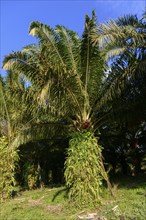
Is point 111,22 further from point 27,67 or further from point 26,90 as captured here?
point 26,90

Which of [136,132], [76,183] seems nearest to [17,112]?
[76,183]

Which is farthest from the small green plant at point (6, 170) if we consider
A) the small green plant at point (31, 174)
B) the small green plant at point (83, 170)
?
the small green plant at point (31, 174)

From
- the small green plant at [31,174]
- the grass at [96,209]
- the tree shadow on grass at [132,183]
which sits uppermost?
the small green plant at [31,174]

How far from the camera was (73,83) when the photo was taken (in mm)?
10328

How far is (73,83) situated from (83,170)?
2976 millimetres

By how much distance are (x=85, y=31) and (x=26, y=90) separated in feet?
10.6

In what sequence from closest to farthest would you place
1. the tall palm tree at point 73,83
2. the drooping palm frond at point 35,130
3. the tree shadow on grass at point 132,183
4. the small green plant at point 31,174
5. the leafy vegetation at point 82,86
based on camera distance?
the leafy vegetation at point 82,86
the tall palm tree at point 73,83
the drooping palm frond at point 35,130
the tree shadow on grass at point 132,183
the small green plant at point 31,174

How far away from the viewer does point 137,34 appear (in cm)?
934

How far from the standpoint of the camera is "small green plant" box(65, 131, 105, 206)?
1007cm

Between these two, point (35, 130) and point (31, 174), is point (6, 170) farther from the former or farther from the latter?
point (31, 174)

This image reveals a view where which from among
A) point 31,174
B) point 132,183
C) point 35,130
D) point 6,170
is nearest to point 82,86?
point 35,130

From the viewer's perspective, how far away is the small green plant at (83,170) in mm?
10070

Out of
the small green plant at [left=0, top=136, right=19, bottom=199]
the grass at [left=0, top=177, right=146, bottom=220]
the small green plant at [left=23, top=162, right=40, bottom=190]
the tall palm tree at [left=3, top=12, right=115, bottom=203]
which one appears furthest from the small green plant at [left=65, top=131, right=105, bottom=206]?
the small green plant at [left=23, top=162, right=40, bottom=190]

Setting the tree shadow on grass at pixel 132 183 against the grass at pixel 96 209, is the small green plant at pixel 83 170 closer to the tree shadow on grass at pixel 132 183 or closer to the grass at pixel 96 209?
the grass at pixel 96 209
